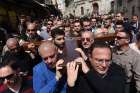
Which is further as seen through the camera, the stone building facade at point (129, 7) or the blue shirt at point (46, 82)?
the stone building facade at point (129, 7)

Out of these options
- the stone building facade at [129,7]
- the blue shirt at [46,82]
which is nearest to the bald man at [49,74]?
the blue shirt at [46,82]

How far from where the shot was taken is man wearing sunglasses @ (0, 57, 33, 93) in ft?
15.1

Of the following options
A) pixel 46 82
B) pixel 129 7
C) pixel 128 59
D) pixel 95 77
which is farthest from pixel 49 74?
pixel 129 7

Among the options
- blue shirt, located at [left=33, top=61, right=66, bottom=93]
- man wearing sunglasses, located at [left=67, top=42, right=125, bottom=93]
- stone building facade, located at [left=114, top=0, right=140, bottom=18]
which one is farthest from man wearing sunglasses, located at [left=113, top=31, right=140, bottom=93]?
stone building facade, located at [left=114, top=0, right=140, bottom=18]

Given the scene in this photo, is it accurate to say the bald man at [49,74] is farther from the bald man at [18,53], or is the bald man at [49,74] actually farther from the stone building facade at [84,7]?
the stone building facade at [84,7]

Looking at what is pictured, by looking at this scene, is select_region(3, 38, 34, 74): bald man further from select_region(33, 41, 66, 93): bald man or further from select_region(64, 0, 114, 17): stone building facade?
select_region(64, 0, 114, 17): stone building facade

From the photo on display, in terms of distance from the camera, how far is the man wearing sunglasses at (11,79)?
181 inches

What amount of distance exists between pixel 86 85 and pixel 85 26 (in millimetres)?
6046

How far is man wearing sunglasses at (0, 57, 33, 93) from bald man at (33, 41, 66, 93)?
17cm

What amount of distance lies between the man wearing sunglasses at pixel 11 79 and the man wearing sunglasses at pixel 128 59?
2237mm

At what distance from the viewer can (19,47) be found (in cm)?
704

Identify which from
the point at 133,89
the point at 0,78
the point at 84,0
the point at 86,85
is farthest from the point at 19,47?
the point at 84,0

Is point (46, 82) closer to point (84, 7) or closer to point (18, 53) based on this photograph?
point (18, 53)

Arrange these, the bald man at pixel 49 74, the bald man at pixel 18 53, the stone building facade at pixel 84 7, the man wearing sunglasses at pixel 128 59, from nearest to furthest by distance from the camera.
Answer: the bald man at pixel 49 74 → the bald man at pixel 18 53 → the man wearing sunglasses at pixel 128 59 → the stone building facade at pixel 84 7
